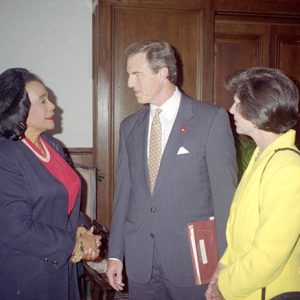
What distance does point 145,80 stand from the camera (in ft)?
6.86

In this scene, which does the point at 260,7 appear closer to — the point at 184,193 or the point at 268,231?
the point at 184,193

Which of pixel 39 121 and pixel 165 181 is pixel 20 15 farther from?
pixel 165 181

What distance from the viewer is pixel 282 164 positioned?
1358 mm

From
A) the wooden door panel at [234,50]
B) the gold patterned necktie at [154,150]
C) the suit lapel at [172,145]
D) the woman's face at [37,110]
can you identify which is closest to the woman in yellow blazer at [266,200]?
the suit lapel at [172,145]

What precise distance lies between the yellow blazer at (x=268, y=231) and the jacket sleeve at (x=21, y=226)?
30.7 inches

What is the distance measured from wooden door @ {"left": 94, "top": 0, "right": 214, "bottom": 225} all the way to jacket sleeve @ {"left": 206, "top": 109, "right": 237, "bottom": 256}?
2.14 meters

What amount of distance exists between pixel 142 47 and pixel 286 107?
3.11 feet

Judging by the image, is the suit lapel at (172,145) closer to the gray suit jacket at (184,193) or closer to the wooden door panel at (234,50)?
the gray suit jacket at (184,193)

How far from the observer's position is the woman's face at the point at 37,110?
1.88 meters

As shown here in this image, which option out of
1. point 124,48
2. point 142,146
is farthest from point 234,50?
point 142,146

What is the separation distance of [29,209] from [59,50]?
8.37 ft

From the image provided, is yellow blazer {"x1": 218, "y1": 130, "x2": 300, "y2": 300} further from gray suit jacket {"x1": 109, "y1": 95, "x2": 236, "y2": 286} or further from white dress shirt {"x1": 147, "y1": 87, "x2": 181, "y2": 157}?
white dress shirt {"x1": 147, "y1": 87, "x2": 181, "y2": 157}

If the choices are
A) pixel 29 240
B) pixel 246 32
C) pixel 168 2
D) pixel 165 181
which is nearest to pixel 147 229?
pixel 165 181

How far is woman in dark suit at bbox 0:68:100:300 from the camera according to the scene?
1724 millimetres
